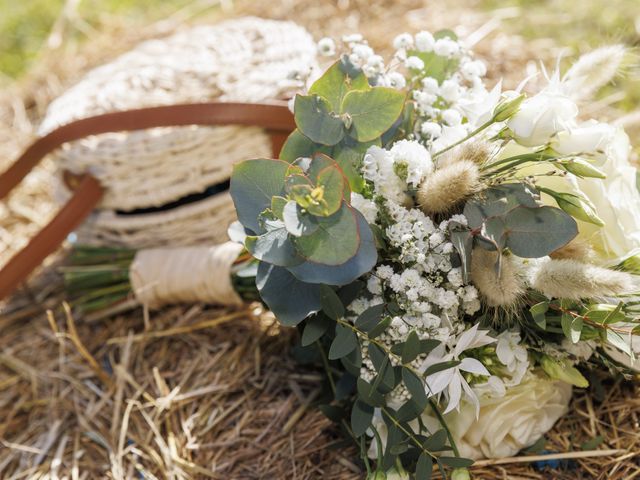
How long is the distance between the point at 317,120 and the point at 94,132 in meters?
0.54

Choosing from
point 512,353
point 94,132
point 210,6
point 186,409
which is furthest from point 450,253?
point 210,6

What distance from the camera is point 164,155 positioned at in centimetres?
113

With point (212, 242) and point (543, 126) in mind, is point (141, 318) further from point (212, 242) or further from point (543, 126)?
point (543, 126)

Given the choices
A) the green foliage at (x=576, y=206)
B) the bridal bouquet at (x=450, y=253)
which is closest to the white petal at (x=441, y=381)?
the bridal bouquet at (x=450, y=253)

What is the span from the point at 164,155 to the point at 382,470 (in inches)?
25.8

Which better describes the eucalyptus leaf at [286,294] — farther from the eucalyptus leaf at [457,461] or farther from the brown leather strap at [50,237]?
the brown leather strap at [50,237]

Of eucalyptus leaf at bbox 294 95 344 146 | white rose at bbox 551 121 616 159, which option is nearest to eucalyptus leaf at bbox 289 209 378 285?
eucalyptus leaf at bbox 294 95 344 146

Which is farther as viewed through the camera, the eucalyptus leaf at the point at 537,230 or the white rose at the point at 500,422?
the white rose at the point at 500,422

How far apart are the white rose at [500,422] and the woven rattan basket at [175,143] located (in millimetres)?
554

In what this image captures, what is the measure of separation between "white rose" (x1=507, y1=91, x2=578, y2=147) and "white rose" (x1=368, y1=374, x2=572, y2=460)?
296 millimetres

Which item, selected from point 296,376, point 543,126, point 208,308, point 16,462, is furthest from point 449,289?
point 16,462

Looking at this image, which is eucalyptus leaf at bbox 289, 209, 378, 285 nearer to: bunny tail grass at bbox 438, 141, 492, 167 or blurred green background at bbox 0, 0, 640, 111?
bunny tail grass at bbox 438, 141, 492, 167

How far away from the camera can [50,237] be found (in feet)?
3.81

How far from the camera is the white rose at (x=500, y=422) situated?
786 mm
